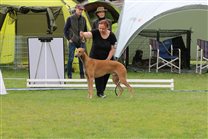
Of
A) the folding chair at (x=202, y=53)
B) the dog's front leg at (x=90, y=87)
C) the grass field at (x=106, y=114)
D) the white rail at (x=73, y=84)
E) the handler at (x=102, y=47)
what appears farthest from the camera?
the folding chair at (x=202, y=53)

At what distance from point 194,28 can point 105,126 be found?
Answer: 44.0ft

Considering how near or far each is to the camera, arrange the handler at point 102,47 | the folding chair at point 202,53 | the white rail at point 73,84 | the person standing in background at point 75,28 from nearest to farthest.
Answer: the handler at point 102,47, the white rail at point 73,84, the person standing in background at point 75,28, the folding chair at point 202,53

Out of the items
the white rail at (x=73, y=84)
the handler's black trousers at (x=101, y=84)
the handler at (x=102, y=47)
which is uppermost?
the handler at (x=102, y=47)

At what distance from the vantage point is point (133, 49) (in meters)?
18.5

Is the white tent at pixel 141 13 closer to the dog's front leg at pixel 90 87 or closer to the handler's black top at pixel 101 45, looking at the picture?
the handler's black top at pixel 101 45

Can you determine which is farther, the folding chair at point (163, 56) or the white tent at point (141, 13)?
the folding chair at point (163, 56)

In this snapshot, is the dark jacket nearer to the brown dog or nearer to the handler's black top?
the handler's black top

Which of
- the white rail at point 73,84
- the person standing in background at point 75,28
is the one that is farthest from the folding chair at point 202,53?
the white rail at point 73,84

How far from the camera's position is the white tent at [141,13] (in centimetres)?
1509

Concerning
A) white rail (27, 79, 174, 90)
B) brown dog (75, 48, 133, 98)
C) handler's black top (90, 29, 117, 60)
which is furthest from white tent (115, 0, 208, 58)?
brown dog (75, 48, 133, 98)

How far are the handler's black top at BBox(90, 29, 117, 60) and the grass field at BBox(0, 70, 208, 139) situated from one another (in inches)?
27.0

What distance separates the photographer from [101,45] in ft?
33.2

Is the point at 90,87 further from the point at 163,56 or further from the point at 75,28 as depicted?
the point at 163,56

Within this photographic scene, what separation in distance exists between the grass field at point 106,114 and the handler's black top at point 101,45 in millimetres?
685
